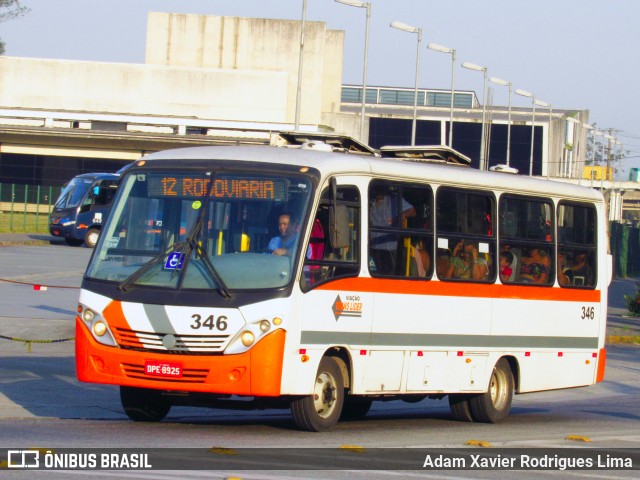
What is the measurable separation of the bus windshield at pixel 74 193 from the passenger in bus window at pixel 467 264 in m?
36.1

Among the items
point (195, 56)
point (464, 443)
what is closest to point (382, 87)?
point (195, 56)

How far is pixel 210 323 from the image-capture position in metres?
10.6

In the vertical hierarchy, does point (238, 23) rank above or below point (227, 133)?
above

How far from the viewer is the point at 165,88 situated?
74938mm

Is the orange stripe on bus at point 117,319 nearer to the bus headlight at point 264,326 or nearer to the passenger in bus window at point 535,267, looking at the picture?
the bus headlight at point 264,326

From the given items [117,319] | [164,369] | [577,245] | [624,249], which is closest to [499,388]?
[577,245]

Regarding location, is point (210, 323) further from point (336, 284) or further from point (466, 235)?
point (466, 235)

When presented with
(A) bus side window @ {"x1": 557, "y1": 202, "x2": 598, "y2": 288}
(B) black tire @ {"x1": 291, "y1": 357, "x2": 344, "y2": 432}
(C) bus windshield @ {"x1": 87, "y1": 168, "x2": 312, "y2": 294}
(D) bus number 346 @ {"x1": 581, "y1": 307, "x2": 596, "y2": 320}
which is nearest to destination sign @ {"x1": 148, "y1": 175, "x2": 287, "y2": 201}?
(C) bus windshield @ {"x1": 87, "y1": 168, "x2": 312, "y2": 294}

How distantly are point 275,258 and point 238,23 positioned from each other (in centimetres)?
6969

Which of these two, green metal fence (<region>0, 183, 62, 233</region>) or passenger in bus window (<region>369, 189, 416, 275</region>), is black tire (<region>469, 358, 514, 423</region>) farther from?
green metal fence (<region>0, 183, 62, 233</region>)

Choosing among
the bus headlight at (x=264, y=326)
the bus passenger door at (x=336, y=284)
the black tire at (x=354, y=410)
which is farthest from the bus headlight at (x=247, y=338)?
the black tire at (x=354, y=410)

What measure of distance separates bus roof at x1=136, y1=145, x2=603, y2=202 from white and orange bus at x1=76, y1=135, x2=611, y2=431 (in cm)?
3

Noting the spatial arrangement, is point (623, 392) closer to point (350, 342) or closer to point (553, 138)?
point (350, 342)

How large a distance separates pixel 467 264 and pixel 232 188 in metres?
3.43
